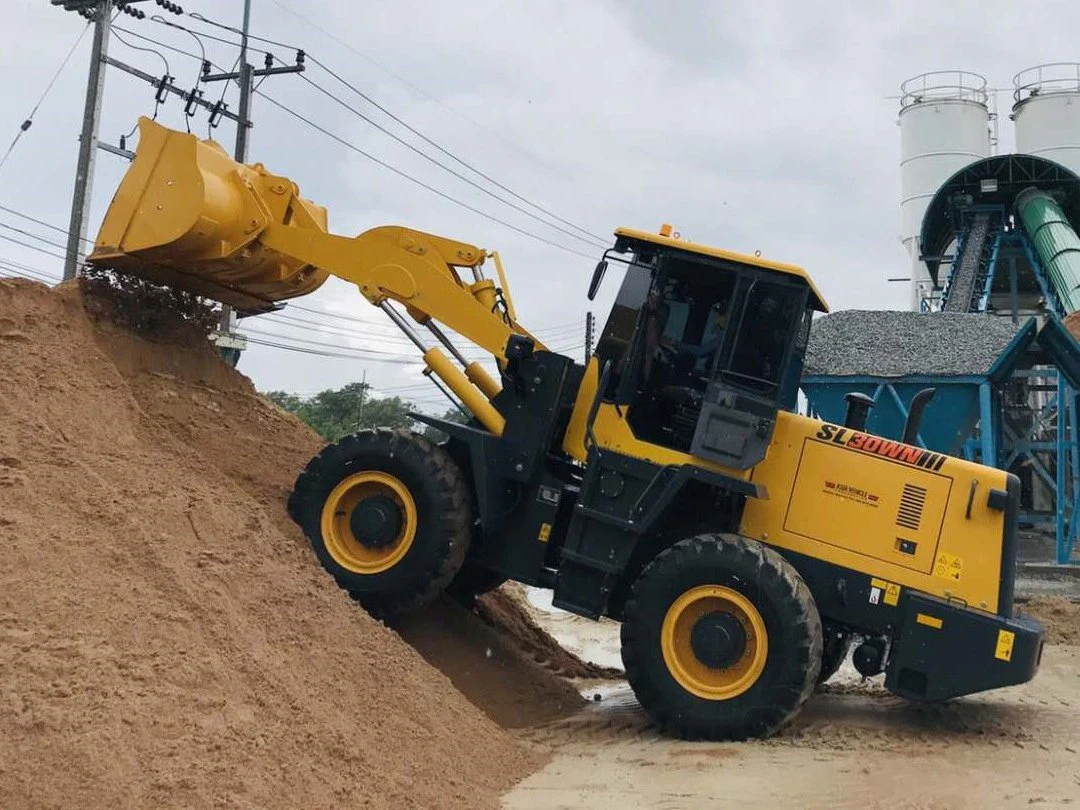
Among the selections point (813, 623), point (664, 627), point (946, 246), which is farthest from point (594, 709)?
point (946, 246)

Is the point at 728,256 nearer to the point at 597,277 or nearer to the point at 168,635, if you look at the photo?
the point at 597,277

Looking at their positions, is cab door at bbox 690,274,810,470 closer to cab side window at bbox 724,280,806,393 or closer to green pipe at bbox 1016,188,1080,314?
cab side window at bbox 724,280,806,393

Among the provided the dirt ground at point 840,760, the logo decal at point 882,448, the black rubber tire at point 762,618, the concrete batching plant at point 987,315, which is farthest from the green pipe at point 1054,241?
the black rubber tire at point 762,618

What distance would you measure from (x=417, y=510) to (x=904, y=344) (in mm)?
11111

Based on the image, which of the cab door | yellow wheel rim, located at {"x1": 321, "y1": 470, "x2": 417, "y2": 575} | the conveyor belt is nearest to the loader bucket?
yellow wheel rim, located at {"x1": 321, "y1": 470, "x2": 417, "y2": 575}

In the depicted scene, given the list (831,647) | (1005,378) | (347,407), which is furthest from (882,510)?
(347,407)

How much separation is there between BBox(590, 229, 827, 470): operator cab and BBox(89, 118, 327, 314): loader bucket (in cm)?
268

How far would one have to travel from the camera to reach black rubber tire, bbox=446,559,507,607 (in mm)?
8445

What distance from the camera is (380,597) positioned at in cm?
723

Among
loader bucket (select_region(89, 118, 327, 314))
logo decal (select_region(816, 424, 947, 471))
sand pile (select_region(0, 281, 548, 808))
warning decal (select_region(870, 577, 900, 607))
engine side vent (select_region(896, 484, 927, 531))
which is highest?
loader bucket (select_region(89, 118, 327, 314))

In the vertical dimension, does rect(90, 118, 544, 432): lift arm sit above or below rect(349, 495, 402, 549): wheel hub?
above

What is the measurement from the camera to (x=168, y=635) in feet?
16.5

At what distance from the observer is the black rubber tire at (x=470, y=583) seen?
845 cm

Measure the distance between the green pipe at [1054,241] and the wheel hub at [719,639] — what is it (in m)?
21.9
